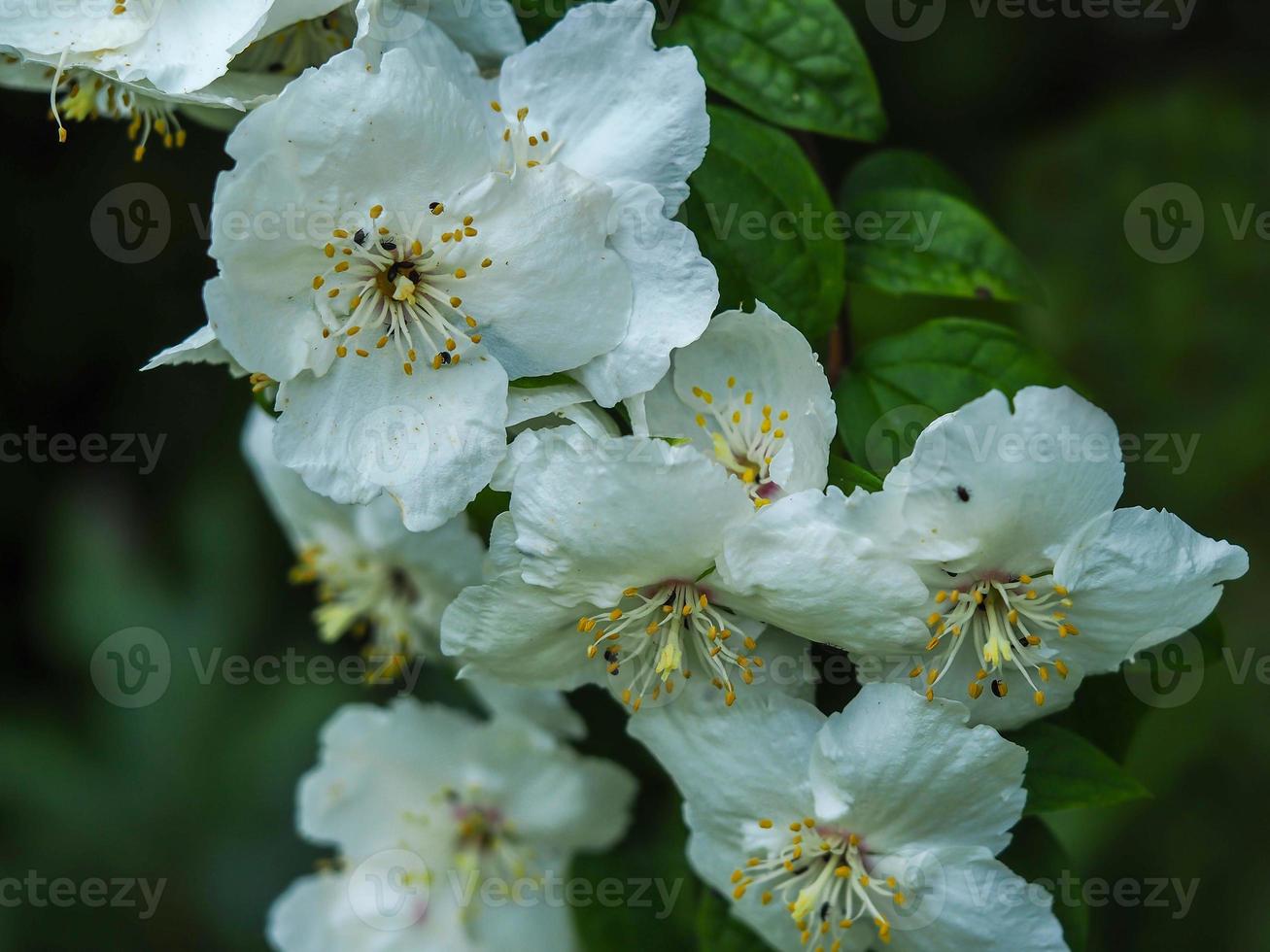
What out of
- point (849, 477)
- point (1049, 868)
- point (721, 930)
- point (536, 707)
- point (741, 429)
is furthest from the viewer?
point (536, 707)

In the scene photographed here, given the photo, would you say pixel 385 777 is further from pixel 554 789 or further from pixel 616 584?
pixel 616 584

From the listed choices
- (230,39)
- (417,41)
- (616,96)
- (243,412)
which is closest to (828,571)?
(616,96)

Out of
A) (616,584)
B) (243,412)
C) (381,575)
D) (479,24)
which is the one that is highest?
(479,24)

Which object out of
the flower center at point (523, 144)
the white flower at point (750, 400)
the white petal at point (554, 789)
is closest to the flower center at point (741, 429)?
the white flower at point (750, 400)

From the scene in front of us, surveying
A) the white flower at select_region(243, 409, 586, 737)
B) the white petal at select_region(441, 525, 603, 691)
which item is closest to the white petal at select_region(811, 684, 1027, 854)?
the white petal at select_region(441, 525, 603, 691)

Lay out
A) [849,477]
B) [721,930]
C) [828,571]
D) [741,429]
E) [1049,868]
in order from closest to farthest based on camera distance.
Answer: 1. [828,571]
2. [849,477]
3. [741,429]
4. [1049,868]
5. [721,930]

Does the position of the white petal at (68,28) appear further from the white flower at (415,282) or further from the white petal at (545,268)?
the white petal at (545,268)

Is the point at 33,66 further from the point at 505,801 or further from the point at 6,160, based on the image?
the point at 6,160
